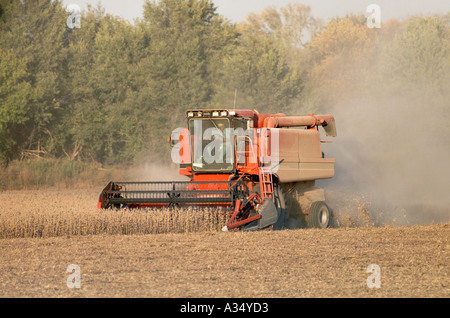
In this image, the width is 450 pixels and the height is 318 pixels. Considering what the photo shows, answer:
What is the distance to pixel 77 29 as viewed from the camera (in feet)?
126

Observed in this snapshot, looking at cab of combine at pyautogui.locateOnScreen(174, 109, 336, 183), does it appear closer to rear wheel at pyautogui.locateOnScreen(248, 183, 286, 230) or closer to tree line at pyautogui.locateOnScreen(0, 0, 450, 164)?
rear wheel at pyautogui.locateOnScreen(248, 183, 286, 230)

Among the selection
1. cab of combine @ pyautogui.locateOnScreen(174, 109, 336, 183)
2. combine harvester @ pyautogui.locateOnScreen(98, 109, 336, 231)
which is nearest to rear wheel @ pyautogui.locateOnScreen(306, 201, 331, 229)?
combine harvester @ pyautogui.locateOnScreen(98, 109, 336, 231)

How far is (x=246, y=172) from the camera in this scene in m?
12.2

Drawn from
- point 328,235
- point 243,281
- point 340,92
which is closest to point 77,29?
point 340,92

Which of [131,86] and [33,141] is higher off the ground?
[131,86]

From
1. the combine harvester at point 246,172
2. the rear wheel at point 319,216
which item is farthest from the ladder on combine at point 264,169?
the rear wheel at point 319,216

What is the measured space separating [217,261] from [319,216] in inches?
203

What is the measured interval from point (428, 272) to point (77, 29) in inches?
1341

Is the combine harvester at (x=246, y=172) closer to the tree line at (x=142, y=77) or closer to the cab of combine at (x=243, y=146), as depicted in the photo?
the cab of combine at (x=243, y=146)

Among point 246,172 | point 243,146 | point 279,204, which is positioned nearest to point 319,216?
point 279,204

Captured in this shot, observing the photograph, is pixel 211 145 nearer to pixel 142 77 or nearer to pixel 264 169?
pixel 264 169

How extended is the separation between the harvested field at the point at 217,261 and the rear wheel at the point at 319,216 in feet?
3.75

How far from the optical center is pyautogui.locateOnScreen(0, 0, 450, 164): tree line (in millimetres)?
32656
